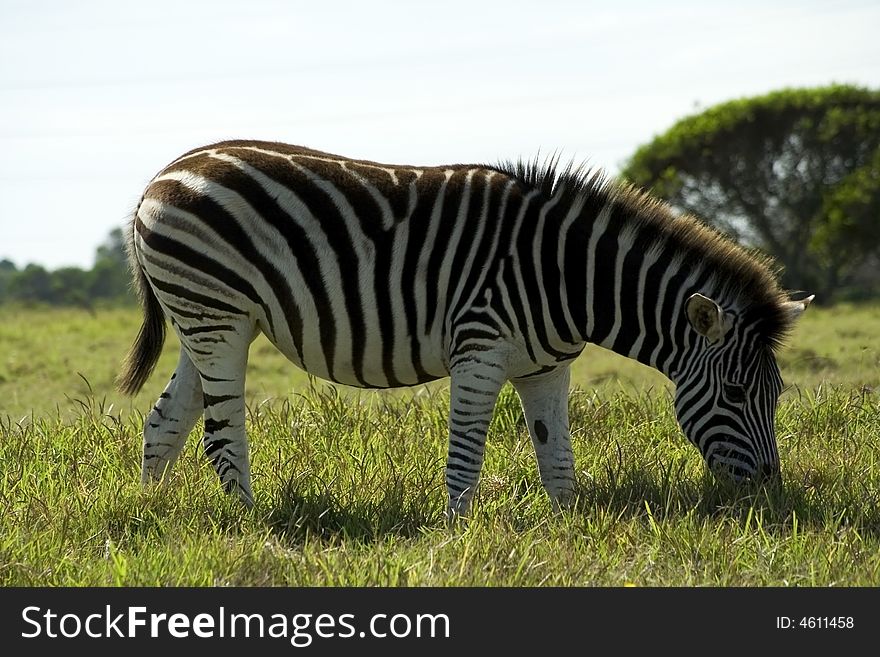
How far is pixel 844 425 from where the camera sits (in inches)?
292

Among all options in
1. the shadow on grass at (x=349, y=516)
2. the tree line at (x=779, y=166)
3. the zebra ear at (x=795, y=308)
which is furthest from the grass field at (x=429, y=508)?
the tree line at (x=779, y=166)

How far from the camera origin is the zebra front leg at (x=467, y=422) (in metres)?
5.54

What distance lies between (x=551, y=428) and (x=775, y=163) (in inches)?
1022

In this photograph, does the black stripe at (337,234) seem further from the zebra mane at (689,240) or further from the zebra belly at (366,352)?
the zebra mane at (689,240)

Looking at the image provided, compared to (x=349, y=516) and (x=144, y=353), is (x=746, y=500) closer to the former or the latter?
(x=349, y=516)

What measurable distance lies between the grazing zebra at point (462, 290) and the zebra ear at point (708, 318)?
0.04 ft

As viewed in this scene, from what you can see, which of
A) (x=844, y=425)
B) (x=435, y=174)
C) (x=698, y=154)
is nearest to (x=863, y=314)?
(x=698, y=154)

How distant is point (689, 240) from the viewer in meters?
5.71

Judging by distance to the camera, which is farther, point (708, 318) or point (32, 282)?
point (32, 282)

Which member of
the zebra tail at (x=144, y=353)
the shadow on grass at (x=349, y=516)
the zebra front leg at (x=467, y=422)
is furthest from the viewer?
the zebra tail at (x=144, y=353)

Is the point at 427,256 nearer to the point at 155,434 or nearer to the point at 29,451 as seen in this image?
the point at 155,434

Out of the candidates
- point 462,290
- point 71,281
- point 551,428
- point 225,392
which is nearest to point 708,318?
point 551,428
